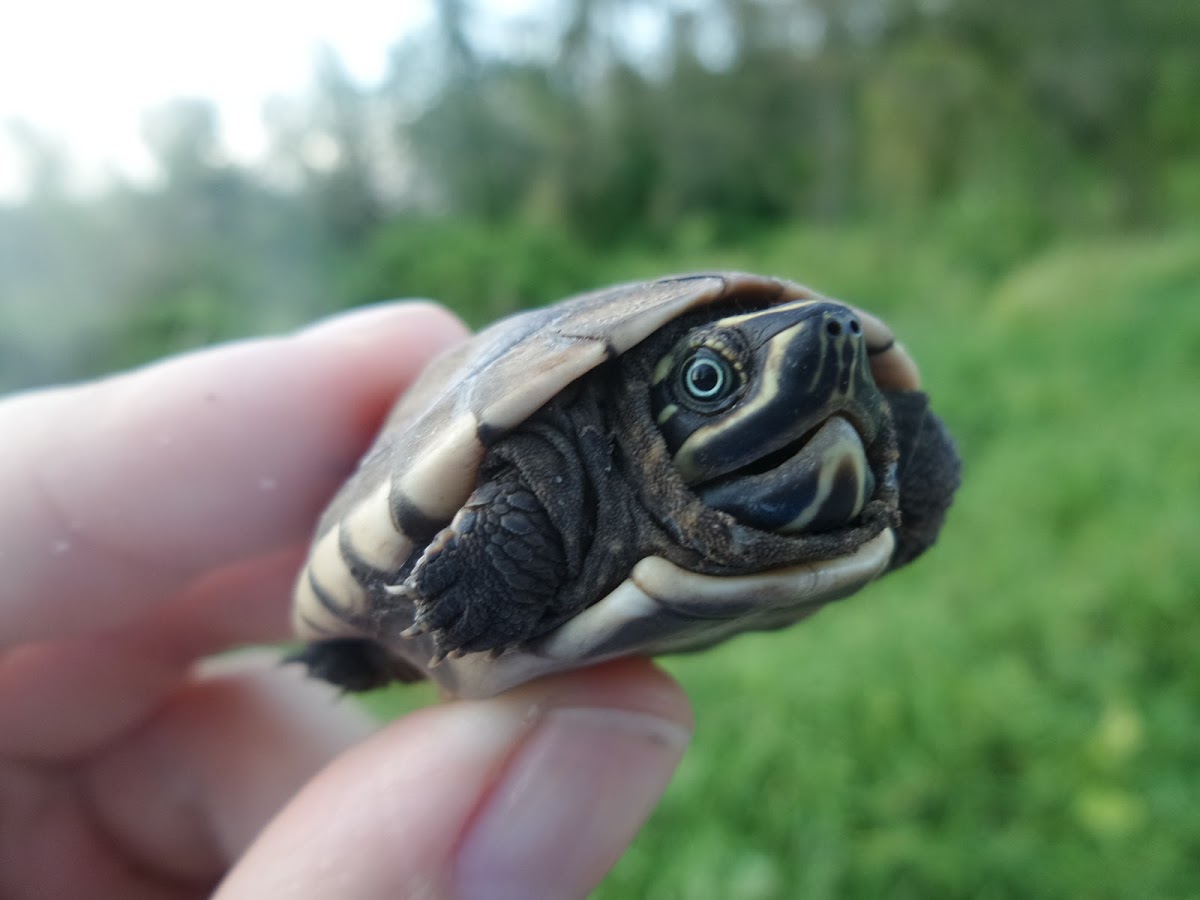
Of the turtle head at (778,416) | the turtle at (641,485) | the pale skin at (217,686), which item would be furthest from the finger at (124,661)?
the turtle head at (778,416)

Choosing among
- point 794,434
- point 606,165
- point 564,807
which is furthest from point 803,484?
point 606,165

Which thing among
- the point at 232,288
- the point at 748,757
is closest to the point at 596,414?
the point at 748,757

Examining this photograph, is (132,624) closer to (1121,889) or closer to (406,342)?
(406,342)

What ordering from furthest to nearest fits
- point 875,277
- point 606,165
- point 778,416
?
point 606,165 < point 875,277 < point 778,416

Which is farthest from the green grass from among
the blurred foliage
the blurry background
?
the blurred foliage

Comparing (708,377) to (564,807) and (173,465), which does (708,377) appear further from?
(173,465)

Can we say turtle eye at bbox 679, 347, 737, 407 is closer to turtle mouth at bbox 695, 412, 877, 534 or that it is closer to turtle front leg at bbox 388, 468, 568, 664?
turtle mouth at bbox 695, 412, 877, 534

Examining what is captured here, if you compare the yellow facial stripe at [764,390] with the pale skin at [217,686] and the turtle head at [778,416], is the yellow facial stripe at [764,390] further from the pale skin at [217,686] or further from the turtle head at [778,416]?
the pale skin at [217,686]
